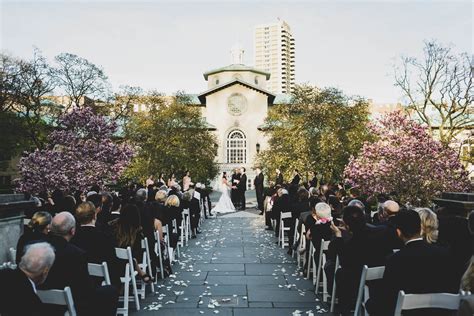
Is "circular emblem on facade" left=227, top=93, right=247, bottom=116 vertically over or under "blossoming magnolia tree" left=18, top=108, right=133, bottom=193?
over

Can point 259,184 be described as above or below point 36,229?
above

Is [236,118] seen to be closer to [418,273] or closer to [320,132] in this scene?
[320,132]

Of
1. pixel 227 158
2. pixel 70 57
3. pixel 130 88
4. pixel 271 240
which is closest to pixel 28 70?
pixel 70 57

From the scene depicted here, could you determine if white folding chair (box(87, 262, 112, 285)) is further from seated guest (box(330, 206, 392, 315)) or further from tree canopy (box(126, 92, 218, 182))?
tree canopy (box(126, 92, 218, 182))

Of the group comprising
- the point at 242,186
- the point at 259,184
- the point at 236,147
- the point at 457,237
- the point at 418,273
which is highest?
the point at 236,147

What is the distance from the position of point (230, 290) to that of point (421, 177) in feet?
35.9

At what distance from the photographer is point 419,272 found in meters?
3.81

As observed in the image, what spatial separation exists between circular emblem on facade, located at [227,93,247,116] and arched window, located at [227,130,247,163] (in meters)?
2.14

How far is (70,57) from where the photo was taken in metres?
34.2

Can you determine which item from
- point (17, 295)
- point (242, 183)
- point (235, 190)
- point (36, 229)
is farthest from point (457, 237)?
point (235, 190)

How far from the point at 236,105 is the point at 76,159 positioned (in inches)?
932

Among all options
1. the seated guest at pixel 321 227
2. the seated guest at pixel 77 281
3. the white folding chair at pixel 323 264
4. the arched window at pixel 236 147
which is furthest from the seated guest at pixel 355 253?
the arched window at pixel 236 147

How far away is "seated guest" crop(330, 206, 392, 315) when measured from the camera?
16.8ft

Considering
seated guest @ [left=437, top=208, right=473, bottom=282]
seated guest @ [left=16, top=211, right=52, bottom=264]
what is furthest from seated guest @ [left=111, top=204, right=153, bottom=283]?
seated guest @ [left=437, top=208, right=473, bottom=282]
